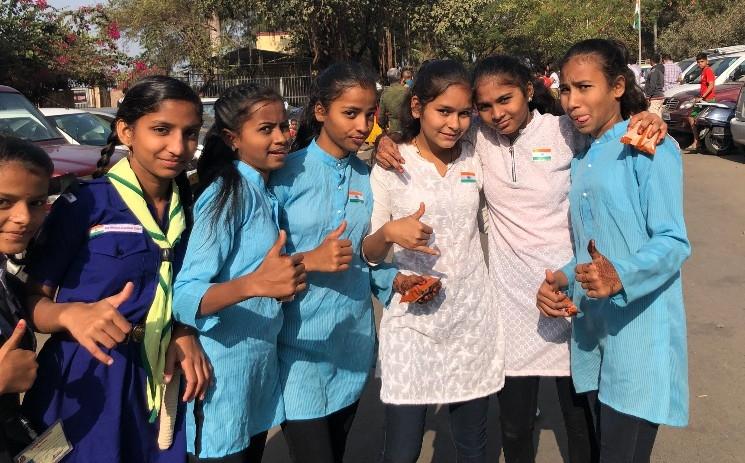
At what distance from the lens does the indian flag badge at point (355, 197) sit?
2427 millimetres

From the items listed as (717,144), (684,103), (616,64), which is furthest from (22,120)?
(684,103)

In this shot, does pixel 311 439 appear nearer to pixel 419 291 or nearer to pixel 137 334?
pixel 419 291

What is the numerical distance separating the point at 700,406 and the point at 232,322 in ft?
9.50

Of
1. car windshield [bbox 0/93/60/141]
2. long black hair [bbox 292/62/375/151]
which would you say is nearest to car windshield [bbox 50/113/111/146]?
car windshield [bbox 0/93/60/141]

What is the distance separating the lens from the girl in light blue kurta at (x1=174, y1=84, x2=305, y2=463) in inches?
74.9

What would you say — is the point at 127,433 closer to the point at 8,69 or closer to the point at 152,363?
the point at 152,363

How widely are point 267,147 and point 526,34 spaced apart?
38548mm

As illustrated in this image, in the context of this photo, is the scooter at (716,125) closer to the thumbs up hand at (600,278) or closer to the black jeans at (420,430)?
the black jeans at (420,430)

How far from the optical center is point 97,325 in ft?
5.47

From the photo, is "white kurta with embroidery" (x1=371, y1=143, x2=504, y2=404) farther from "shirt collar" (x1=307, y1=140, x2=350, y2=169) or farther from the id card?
the id card

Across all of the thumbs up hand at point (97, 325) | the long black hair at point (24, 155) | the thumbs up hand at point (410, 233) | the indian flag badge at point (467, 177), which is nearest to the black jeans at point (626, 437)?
the thumbs up hand at point (410, 233)

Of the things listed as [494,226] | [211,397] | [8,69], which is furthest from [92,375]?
[8,69]

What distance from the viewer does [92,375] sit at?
191cm

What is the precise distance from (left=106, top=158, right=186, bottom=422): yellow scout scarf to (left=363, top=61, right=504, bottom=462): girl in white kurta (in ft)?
2.76
